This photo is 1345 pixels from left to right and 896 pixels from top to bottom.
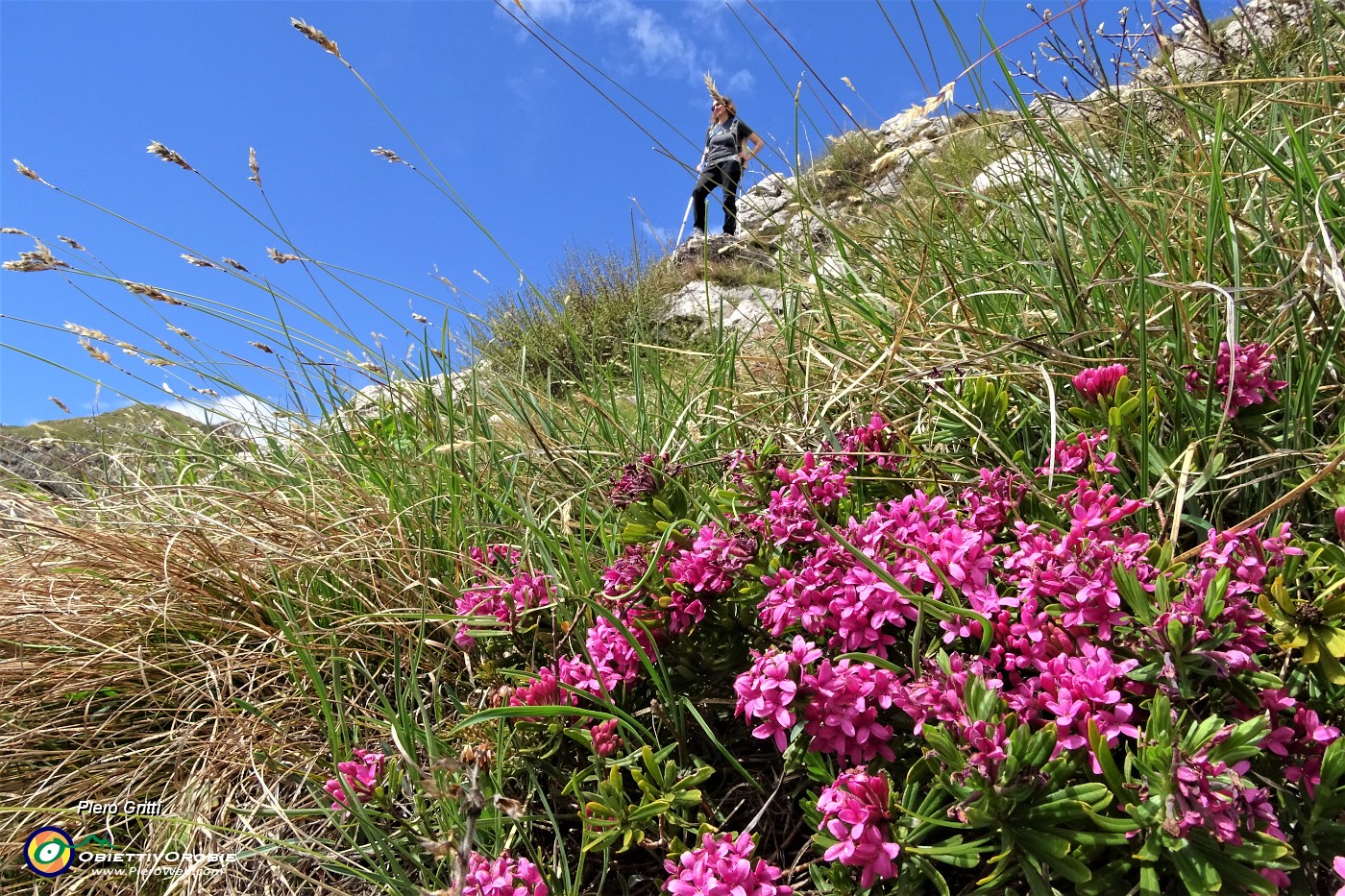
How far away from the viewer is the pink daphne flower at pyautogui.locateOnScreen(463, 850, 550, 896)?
3.76 feet

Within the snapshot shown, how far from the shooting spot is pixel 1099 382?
1476 mm

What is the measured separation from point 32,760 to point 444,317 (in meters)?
1.70

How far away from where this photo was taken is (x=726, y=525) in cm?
156

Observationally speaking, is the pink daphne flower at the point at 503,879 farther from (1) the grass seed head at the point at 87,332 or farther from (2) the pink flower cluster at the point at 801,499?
(1) the grass seed head at the point at 87,332

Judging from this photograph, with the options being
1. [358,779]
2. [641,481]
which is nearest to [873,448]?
[641,481]

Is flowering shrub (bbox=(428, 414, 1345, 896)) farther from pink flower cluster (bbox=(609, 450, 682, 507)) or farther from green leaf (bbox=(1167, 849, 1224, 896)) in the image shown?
pink flower cluster (bbox=(609, 450, 682, 507))

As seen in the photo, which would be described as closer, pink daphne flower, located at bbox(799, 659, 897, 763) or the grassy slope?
pink daphne flower, located at bbox(799, 659, 897, 763)

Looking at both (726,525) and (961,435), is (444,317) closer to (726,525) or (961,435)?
(726,525)

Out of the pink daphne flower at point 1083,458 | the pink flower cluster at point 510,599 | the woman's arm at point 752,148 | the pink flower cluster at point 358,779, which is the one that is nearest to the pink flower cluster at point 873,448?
the pink daphne flower at point 1083,458

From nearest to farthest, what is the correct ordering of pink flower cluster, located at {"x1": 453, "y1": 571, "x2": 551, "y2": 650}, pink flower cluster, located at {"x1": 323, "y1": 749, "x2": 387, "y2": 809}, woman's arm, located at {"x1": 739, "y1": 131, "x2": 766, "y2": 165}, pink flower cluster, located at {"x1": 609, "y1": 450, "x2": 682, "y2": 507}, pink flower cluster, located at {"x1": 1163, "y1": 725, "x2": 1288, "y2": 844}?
pink flower cluster, located at {"x1": 1163, "y1": 725, "x2": 1288, "y2": 844}
pink flower cluster, located at {"x1": 323, "y1": 749, "x2": 387, "y2": 809}
pink flower cluster, located at {"x1": 453, "y1": 571, "x2": 551, "y2": 650}
pink flower cluster, located at {"x1": 609, "y1": 450, "x2": 682, "y2": 507}
woman's arm, located at {"x1": 739, "y1": 131, "x2": 766, "y2": 165}

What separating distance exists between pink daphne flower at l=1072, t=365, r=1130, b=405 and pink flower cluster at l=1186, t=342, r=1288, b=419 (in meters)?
0.15

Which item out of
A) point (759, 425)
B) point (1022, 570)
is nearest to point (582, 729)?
point (1022, 570)

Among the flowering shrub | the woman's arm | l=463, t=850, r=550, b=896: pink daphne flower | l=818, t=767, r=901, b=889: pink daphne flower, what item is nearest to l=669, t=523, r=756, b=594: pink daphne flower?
the flowering shrub

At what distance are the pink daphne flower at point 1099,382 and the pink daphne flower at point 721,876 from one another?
1.05m
